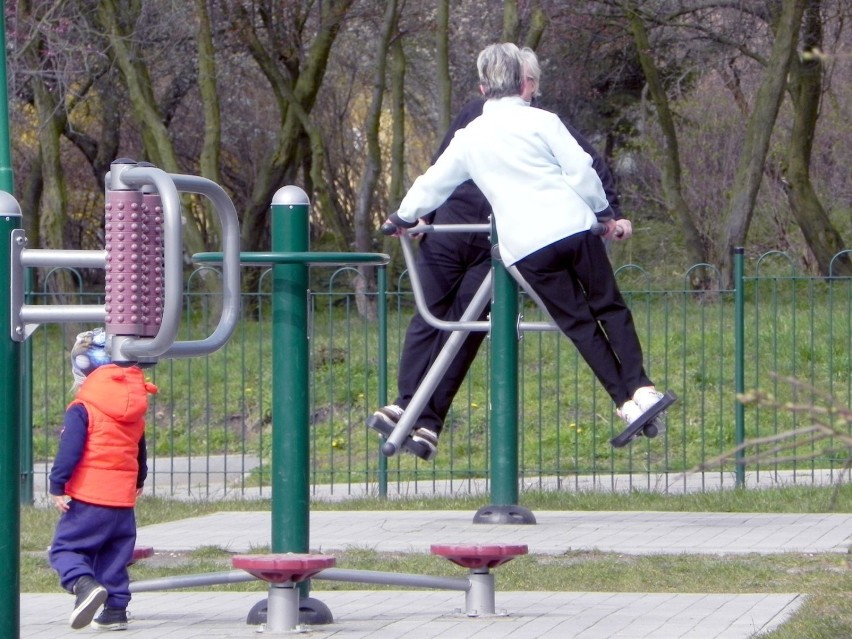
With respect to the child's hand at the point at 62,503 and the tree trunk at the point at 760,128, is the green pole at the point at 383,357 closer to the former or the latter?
the child's hand at the point at 62,503

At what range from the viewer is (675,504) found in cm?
895

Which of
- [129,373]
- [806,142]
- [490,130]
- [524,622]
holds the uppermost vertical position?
[806,142]

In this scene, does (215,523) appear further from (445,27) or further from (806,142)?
(806,142)

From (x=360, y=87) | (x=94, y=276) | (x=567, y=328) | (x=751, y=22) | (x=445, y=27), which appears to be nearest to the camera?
(x=567, y=328)

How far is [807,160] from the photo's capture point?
65.3 feet

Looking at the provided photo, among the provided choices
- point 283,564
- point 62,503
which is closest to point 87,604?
point 62,503

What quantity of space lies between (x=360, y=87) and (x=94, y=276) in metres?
8.51

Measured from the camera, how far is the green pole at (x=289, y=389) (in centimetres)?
509

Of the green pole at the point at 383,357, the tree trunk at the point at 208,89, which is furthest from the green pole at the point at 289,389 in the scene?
the tree trunk at the point at 208,89

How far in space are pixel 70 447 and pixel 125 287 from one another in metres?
2.19

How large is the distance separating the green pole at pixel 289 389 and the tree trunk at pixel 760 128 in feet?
43.8

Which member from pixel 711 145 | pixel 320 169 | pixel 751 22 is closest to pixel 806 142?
pixel 751 22

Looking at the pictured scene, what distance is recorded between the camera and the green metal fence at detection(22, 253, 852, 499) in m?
11.3

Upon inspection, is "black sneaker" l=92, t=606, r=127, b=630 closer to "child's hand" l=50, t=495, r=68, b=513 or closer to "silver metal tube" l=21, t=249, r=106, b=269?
"child's hand" l=50, t=495, r=68, b=513
